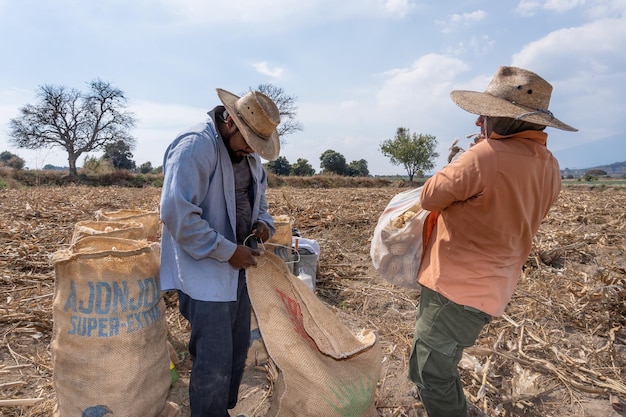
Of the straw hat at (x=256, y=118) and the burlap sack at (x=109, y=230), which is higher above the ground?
the straw hat at (x=256, y=118)

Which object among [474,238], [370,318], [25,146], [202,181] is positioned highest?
[25,146]

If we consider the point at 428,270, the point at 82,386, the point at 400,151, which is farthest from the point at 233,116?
the point at 400,151

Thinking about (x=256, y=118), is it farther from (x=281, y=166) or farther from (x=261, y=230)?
(x=281, y=166)

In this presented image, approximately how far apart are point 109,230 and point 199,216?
115 cm

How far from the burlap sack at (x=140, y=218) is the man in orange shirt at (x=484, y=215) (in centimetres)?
240

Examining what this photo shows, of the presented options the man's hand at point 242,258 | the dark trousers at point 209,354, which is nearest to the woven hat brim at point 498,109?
the man's hand at point 242,258

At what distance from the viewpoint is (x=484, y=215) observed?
1844 millimetres

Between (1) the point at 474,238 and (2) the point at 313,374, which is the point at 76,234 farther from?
(1) the point at 474,238

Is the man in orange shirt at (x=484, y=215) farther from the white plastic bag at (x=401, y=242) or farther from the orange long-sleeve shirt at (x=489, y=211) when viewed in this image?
the white plastic bag at (x=401, y=242)

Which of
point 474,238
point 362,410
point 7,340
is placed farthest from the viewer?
point 7,340

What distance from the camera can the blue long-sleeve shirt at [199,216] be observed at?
6.09 feet

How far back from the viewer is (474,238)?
75.2 inches

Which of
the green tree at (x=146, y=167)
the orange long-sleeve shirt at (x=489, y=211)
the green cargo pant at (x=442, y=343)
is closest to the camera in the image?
the orange long-sleeve shirt at (x=489, y=211)

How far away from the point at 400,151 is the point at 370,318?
53.0 m
